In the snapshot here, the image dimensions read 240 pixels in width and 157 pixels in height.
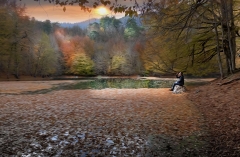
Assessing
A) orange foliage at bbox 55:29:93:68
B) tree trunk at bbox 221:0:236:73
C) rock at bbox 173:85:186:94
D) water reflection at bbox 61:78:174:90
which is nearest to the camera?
tree trunk at bbox 221:0:236:73

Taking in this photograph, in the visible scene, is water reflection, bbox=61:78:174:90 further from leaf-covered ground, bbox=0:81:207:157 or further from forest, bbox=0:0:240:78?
leaf-covered ground, bbox=0:81:207:157

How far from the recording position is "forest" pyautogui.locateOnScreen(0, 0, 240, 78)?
39.9 ft

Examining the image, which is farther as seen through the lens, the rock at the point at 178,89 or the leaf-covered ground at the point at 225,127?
the rock at the point at 178,89

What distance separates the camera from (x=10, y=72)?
4397 centimetres

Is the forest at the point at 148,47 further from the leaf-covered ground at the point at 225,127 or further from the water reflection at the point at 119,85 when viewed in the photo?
the leaf-covered ground at the point at 225,127

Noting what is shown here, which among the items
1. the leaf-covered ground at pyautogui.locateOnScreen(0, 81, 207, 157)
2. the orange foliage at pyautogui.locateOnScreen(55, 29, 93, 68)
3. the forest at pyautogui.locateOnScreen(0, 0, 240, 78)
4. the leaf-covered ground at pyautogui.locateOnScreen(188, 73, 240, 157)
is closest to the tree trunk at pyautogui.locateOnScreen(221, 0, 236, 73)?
the forest at pyautogui.locateOnScreen(0, 0, 240, 78)

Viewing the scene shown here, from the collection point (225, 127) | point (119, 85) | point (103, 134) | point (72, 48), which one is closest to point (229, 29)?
point (225, 127)

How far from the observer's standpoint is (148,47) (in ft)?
101

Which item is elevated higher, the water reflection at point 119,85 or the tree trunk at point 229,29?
the tree trunk at point 229,29

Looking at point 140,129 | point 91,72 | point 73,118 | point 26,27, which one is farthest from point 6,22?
point 140,129

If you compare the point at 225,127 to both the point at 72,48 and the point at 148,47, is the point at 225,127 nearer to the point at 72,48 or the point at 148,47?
the point at 148,47

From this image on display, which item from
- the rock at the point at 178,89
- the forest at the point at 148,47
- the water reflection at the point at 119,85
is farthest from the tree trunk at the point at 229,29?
the water reflection at the point at 119,85

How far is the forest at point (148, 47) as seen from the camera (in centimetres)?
1216

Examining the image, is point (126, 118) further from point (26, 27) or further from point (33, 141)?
point (26, 27)
